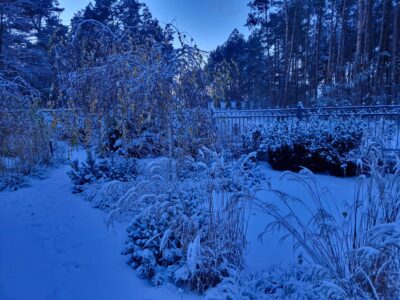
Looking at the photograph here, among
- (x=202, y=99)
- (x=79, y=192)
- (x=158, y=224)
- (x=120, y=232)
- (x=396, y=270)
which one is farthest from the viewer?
(x=79, y=192)

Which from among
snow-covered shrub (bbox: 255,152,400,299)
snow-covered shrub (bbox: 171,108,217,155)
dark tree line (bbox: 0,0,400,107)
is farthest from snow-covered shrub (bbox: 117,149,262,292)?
dark tree line (bbox: 0,0,400,107)

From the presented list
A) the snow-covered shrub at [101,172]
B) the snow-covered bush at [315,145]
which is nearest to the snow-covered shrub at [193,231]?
the snow-covered shrub at [101,172]

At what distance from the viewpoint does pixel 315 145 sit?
5051 mm

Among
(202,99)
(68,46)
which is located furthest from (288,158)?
(68,46)

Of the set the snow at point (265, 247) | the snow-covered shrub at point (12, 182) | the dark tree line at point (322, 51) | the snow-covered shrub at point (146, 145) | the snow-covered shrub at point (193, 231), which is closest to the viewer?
the snow-covered shrub at point (193, 231)

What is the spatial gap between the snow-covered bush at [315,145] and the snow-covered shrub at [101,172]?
2.83m

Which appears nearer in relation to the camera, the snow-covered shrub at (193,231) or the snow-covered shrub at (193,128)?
the snow-covered shrub at (193,231)

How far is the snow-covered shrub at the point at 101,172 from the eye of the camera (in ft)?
15.1

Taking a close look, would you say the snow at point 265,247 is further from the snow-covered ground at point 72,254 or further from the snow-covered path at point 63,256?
the snow-covered path at point 63,256

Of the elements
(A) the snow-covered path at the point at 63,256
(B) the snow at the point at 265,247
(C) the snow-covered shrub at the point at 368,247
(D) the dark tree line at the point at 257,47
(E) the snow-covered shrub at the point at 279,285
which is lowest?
(A) the snow-covered path at the point at 63,256

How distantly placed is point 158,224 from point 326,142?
3.78m

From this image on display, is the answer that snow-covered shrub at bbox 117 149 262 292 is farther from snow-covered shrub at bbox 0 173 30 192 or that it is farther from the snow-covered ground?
snow-covered shrub at bbox 0 173 30 192

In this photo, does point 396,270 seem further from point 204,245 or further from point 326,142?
point 326,142

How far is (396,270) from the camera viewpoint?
1.56 metres
